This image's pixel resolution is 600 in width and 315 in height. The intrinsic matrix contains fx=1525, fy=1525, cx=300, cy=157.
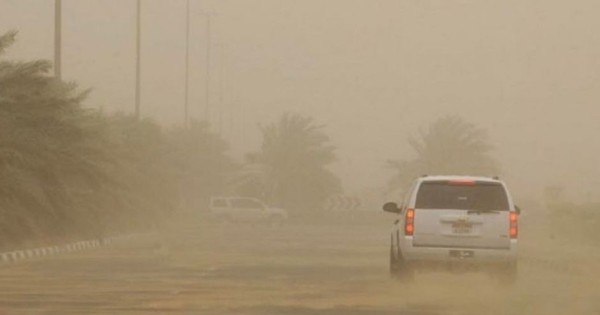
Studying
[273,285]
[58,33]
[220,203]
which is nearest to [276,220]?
[220,203]

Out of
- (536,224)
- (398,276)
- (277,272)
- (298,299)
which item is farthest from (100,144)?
(536,224)

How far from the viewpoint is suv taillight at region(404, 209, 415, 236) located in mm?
27281

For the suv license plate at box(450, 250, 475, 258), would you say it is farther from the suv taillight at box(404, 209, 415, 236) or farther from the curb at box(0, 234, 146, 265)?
the curb at box(0, 234, 146, 265)

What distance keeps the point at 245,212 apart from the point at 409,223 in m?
52.5

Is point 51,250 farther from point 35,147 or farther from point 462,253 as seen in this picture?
point 462,253

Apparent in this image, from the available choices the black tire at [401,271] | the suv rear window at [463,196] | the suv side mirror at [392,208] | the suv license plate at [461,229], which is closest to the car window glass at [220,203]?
the suv side mirror at [392,208]

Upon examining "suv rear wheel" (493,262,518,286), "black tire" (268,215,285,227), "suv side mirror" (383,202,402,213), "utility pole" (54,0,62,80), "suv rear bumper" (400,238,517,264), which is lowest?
"black tire" (268,215,285,227)

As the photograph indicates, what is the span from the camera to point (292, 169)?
365ft

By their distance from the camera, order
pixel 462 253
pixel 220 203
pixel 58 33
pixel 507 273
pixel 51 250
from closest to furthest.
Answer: pixel 462 253, pixel 507 273, pixel 51 250, pixel 58 33, pixel 220 203

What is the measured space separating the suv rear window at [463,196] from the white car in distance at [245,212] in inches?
2008

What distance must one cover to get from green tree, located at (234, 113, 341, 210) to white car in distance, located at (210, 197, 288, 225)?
93.4 ft

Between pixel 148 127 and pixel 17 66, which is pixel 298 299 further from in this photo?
pixel 148 127

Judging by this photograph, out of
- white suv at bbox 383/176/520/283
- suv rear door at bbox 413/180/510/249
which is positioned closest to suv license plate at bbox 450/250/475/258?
white suv at bbox 383/176/520/283

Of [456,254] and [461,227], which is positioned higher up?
[461,227]
